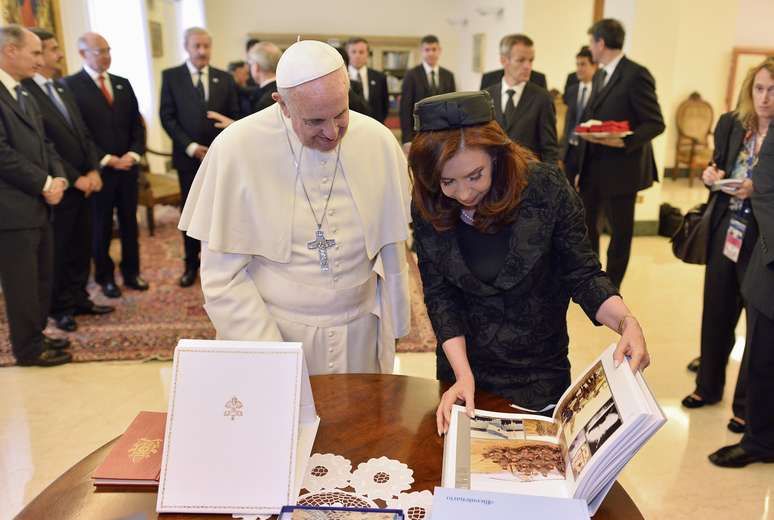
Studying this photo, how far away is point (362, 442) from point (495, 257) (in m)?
0.63

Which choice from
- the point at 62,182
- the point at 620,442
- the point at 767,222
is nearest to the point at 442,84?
the point at 62,182

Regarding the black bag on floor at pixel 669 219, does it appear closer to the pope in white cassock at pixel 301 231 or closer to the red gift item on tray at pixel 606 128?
the red gift item on tray at pixel 606 128

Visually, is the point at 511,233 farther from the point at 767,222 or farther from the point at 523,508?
the point at 767,222

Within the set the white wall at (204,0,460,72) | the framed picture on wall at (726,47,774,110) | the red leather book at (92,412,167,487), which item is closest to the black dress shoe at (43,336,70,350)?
the red leather book at (92,412,167,487)

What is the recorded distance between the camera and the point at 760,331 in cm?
280

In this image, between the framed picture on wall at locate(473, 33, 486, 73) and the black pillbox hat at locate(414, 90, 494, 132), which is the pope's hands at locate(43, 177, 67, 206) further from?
the framed picture on wall at locate(473, 33, 486, 73)

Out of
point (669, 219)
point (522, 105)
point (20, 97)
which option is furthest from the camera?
point (669, 219)

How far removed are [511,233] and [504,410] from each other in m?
0.48

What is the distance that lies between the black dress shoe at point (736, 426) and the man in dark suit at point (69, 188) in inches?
167

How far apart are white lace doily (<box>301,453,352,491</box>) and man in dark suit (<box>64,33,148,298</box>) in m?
4.16

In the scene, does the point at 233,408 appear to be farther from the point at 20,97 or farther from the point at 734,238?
the point at 20,97

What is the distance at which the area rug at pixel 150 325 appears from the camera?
4250 millimetres

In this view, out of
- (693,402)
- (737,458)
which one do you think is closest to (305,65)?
(737,458)

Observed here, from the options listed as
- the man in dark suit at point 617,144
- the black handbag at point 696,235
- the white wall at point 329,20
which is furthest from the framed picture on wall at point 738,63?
the black handbag at point 696,235
